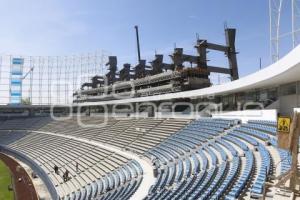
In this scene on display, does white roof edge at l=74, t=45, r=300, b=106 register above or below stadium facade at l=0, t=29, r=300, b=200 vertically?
above

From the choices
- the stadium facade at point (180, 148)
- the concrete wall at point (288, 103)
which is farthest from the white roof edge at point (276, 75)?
the concrete wall at point (288, 103)

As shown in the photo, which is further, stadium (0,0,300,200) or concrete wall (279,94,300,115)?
concrete wall (279,94,300,115)

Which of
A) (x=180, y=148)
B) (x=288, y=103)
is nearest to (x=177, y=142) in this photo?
(x=180, y=148)

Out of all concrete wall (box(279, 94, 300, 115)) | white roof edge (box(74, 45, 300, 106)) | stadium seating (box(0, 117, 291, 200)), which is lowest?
stadium seating (box(0, 117, 291, 200))

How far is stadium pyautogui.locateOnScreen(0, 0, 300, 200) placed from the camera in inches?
655

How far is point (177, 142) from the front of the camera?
31672 mm

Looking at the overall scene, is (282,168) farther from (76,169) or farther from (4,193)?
(4,193)

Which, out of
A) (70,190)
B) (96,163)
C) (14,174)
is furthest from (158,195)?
(14,174)

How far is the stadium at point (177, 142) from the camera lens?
54.6 feet

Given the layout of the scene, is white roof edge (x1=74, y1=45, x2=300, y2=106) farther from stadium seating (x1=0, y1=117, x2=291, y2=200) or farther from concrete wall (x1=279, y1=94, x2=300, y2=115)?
stadium seating (x1=0, y1=117, x2=291, y2=200)

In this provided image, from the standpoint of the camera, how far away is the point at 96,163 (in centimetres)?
3562

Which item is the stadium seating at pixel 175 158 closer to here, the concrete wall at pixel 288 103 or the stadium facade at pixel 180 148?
the stadium facade at pixel 180 148

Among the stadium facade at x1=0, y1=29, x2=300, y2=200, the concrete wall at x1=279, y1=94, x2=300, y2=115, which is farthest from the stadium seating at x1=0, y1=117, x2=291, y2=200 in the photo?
the concrete wall at x1=279, y1=94, x2=300, y2=115

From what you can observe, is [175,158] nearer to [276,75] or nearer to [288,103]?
[276,75]
